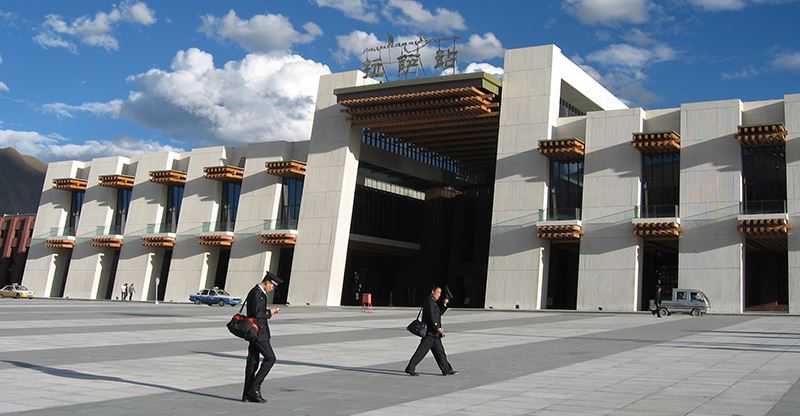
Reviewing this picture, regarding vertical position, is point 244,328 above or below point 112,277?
below

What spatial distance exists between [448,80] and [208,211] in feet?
84.2

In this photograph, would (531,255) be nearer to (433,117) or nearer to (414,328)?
(433,117)

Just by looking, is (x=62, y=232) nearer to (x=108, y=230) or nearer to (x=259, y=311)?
(x=108, y=230)

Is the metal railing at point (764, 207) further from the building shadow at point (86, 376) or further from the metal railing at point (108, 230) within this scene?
the metal railing at point (108, 230)

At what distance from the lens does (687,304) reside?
4075 cm

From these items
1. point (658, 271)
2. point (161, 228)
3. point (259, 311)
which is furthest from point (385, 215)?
point (259, 311)

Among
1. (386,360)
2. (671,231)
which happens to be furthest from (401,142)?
(386,360)

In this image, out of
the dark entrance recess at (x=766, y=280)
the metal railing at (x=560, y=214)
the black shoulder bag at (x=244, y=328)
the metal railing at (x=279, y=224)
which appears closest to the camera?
the black shoulder bag at (x=244, y=328)

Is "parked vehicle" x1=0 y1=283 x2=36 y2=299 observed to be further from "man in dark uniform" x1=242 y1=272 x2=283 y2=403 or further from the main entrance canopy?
"man in dark uniform" x1=242 y1=272 x2=283 y2=403

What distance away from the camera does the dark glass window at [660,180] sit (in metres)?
48.7

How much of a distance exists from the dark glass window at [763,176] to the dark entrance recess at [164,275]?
4701 cm

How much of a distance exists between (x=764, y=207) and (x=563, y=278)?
2180cm

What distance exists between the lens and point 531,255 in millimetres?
50312

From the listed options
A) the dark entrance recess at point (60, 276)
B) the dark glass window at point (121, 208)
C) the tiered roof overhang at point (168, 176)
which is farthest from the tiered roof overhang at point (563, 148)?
the dark entrance recess at point (60, 276)
